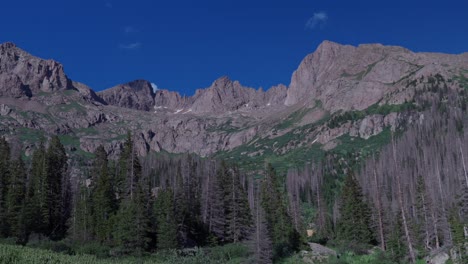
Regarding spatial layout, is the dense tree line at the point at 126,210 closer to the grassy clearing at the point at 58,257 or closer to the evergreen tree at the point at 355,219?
the grassy clearing at the point at 58,257

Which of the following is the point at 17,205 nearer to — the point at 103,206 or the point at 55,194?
the point at 55,194

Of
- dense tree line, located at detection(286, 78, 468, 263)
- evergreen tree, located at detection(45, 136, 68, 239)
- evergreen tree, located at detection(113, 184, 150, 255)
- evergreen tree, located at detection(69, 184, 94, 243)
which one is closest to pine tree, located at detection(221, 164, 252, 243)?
dense tree line, located at detection(286, 78, 468, 263)

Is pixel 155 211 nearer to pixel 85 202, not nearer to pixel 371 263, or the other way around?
pixel 85 202

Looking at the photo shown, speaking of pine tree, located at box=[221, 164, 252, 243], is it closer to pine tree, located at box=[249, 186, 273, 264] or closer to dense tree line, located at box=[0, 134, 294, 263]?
dense tree line, located at box=[0, 134, 294, 263]

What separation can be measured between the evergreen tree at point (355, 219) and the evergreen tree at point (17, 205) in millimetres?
51927

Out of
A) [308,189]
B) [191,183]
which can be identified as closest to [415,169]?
[308,189]

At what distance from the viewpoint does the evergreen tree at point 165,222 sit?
5522 cm

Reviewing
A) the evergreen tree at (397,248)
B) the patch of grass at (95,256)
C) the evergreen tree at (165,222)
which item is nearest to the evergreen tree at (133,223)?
the evergreen tree at (165,222)

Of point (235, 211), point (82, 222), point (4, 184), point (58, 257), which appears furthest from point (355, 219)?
point (58, 257)

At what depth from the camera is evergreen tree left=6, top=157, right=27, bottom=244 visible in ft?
182

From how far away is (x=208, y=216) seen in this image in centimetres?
7788

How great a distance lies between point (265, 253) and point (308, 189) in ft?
416

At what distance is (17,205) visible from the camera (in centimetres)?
5781

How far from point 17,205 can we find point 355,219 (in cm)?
5586
